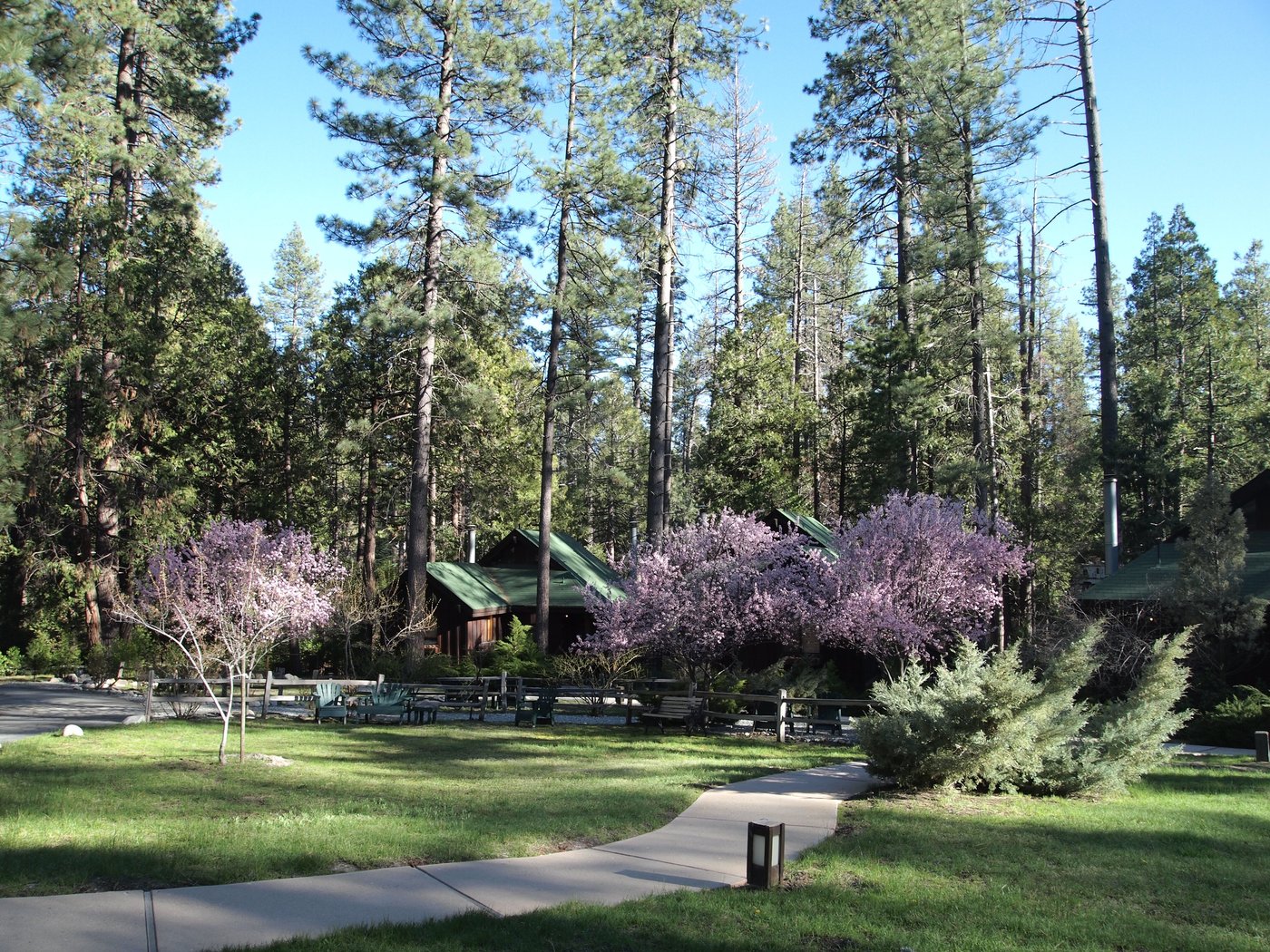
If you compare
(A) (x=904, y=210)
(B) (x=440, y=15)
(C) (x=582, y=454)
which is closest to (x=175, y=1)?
(B) (x=440, y=15)

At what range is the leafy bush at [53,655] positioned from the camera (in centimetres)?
2916

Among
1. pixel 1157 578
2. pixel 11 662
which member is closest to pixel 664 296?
pixel 1157 578

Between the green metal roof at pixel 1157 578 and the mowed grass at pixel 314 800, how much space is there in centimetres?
945

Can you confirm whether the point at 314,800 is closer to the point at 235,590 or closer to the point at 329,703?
the point at 235,590

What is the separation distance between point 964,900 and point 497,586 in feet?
96.1

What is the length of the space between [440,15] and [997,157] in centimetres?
1601

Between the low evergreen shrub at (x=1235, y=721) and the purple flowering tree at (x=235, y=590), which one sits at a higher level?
the purple flowering tree at (x=235, y=590)

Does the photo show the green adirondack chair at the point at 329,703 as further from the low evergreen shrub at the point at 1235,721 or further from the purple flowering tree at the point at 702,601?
the low evergreen shrub at the point at 1235,721

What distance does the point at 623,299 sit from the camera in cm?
2786

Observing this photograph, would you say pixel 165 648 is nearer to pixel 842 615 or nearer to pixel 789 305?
pixel 842 615

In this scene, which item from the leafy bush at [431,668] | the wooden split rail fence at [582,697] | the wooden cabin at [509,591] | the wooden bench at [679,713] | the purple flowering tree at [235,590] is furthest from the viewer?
the wooden cabin at [509,591]

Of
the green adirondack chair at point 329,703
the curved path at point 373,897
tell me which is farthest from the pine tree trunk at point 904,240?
the curved path at point 373,897

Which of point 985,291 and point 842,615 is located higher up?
point 985,291

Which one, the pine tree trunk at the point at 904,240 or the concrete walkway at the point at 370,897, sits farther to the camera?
the pine tree trunk at the point at 904,240
